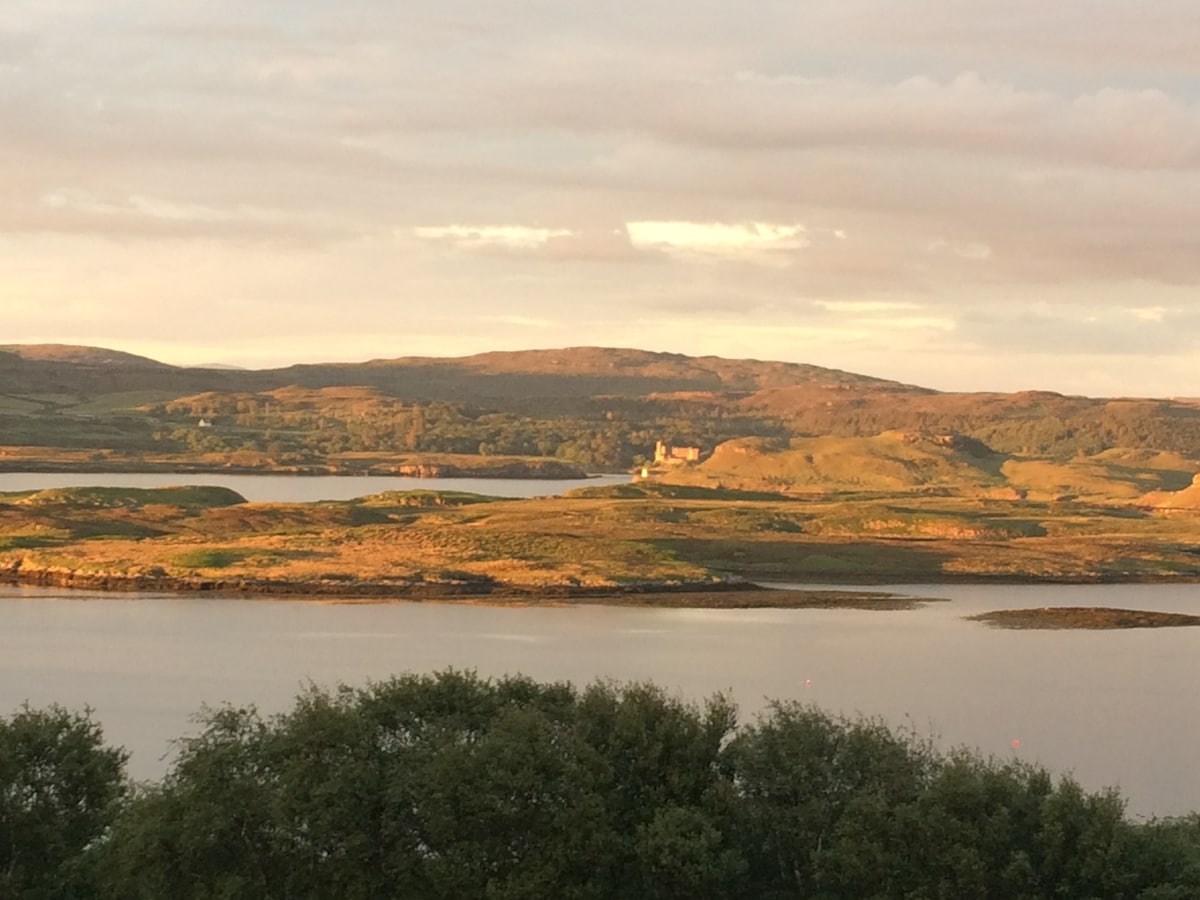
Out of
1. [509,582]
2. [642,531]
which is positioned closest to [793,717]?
[509,582]

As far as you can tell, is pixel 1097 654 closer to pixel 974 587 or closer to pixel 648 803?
pixel 974 587

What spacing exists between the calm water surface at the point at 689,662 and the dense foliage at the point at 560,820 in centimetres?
1518

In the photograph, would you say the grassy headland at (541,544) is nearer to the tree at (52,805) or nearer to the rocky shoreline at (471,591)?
the rocky shoreline at (471,591)

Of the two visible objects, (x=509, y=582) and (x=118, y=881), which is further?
(x=509, y=582)

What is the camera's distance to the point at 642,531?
132875 millimetres

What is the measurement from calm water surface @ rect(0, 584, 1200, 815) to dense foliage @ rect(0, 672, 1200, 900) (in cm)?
1518

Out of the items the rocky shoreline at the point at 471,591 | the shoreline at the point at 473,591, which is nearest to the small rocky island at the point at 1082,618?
the rocky shoreline at the point at 471,591

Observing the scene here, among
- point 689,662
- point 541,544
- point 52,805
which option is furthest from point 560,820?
point 541,544

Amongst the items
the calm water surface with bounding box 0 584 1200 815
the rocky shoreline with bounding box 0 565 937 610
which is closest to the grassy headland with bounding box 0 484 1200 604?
the rocky shoreline with bounding box 0 565 937 610

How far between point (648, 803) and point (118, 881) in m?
10.4

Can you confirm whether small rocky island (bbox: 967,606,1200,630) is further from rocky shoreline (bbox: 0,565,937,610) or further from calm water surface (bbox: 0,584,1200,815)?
rocky shoreline (bbox: 0,565,937,610)

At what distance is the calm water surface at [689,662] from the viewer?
61.2 meters

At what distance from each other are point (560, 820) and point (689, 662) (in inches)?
1682

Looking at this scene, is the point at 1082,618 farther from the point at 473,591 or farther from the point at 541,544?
the point at 541,544
